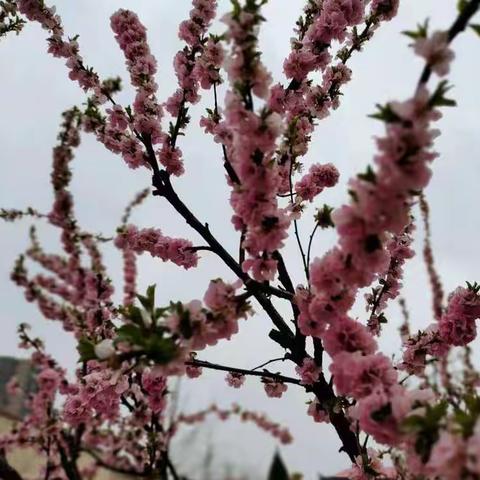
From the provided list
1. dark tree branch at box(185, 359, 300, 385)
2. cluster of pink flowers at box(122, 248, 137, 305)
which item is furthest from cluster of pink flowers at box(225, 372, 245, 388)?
cluster of pink flowers at box(122, 248, 137, 305)

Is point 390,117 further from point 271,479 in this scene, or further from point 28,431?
point 28,431

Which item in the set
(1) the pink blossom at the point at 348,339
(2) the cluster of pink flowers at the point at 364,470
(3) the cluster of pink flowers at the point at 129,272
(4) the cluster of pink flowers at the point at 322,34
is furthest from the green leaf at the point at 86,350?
(3) the cluster of pink flowers at the point at 129,272

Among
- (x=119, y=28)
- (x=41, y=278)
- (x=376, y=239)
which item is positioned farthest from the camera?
(x=41, y=278)

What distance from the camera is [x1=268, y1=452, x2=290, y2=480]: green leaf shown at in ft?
4.26

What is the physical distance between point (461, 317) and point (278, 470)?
2111 mm

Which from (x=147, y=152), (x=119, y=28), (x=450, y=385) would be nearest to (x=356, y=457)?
(x=147, y=152)

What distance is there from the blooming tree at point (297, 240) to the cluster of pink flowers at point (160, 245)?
11mm

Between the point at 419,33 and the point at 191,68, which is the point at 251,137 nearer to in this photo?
the point at 419,33

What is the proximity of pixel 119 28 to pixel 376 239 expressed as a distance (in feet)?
10.8

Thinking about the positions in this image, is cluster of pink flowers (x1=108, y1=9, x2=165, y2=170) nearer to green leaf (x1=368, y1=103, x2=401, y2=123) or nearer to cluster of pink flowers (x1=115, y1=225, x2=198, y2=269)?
cluster of pink flowers (x1=115, y1=225, x2=198, y2=269)

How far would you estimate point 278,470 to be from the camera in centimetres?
131

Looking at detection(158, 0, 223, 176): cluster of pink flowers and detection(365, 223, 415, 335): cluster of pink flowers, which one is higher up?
detection(158, 0, 223, 176): cluster of pink flowers

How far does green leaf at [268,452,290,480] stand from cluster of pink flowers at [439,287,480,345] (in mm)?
2085

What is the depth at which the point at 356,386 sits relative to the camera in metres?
1.80
